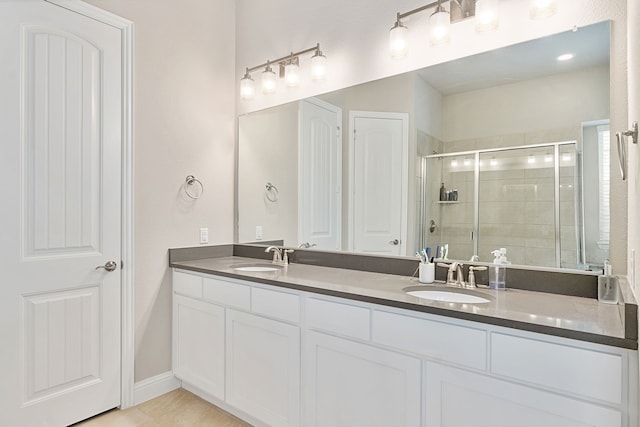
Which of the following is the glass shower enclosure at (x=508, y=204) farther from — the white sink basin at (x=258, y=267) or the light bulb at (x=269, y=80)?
the light bulb at (x=269, y=80)

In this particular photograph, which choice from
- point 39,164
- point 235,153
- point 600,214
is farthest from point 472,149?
point 39,164

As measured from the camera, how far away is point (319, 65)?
2383mm

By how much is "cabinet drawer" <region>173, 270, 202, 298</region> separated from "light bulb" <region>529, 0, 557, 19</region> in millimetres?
2253

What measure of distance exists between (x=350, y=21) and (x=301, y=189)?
1.12 m

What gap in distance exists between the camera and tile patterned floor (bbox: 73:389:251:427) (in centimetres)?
214

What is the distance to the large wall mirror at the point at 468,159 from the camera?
1.57 meters

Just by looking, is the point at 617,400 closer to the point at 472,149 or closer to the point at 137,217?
the point at 472,149

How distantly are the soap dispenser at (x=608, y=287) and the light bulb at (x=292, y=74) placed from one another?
2057 mm

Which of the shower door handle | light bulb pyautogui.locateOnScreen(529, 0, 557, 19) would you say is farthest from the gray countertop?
light bulb pyautogui.locateOnScreen(529, 0, 557, 19)

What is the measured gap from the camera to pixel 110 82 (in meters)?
2.25

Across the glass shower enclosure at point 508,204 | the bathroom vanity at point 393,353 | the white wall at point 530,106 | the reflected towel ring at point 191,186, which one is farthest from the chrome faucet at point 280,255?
the white wall at point 530,106

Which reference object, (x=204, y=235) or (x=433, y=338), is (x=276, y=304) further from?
(x=204, y=235)

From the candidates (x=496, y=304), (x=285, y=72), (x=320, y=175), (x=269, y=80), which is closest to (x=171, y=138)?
(x=269, y=80)

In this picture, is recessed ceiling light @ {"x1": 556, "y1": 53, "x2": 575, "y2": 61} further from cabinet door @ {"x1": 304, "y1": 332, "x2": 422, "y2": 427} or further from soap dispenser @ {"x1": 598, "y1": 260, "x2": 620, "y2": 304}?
cabinet door @ {"x1": 304, "y1": 332, "x2": 422, "y2": 427}
